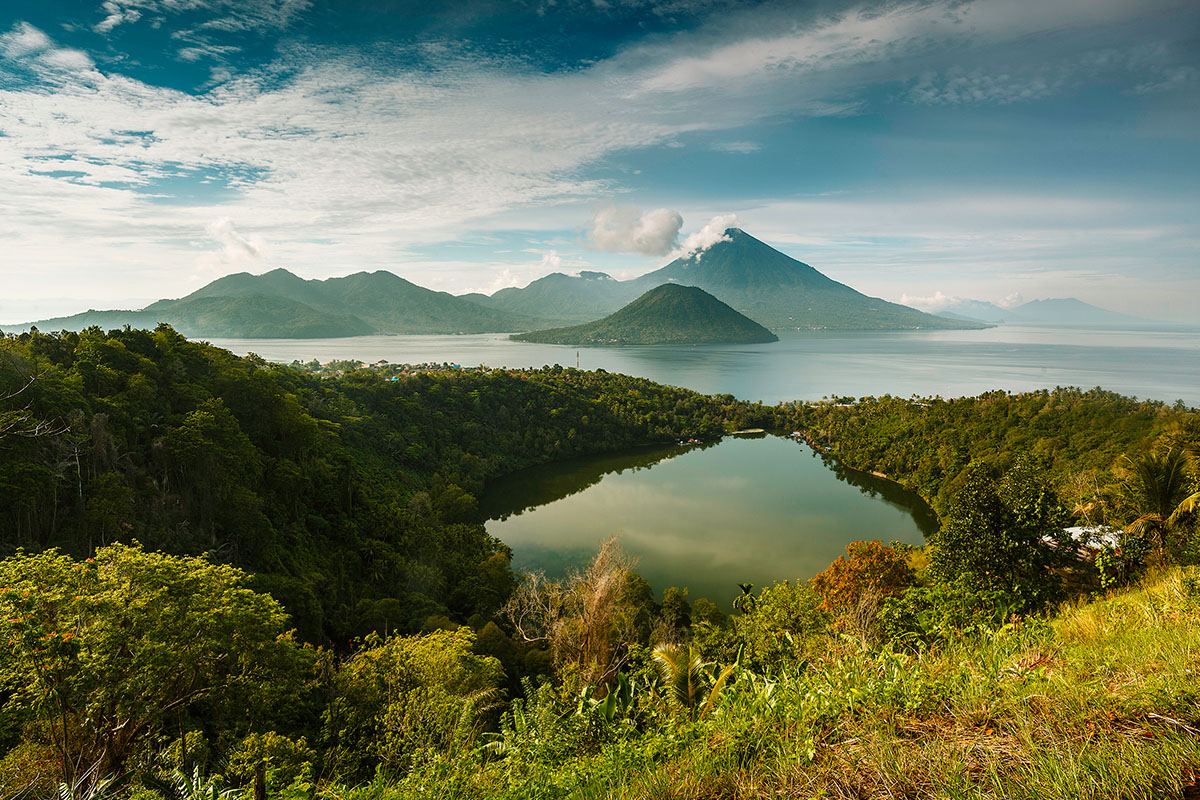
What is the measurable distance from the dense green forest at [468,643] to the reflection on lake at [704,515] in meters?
3.51

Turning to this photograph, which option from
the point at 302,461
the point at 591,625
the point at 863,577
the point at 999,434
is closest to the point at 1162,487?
the point at 863,577

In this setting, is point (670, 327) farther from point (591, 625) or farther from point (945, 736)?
point (945, 736)

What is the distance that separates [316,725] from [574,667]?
4559 millimetres

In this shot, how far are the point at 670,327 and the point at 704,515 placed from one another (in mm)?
154650

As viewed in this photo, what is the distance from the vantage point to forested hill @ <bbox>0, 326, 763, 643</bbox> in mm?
12352

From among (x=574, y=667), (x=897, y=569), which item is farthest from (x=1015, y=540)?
(x=574, y=667)

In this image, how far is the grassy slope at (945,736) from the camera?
169 cm

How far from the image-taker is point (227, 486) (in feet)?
53.5

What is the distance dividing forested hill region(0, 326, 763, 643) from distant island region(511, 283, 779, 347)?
14360cm

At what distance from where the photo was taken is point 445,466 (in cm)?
3697

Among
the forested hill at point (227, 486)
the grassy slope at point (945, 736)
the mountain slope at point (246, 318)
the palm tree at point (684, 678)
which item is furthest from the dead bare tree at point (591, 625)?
the mountain slope at point (246, 318)

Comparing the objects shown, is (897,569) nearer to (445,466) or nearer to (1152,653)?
(1152,653)

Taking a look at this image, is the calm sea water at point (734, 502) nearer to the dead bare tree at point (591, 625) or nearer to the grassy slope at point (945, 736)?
the dead bare tree at point (591, 625)

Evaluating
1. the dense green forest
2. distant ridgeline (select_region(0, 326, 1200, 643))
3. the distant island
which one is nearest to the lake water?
the distant island
